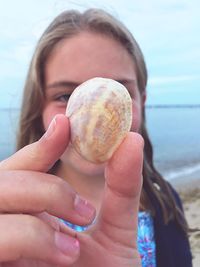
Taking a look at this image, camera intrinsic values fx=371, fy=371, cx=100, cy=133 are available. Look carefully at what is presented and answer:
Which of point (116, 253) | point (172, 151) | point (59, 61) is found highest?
point (59, 61)

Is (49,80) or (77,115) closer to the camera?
(77,115)

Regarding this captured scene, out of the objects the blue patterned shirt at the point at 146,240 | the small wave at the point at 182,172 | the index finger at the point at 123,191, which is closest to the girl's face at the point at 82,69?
the blue patterned shirt at the point at 146,240

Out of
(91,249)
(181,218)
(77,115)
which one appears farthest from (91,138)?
(181,218)

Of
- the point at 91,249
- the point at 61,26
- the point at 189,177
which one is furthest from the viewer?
the point at 189,177

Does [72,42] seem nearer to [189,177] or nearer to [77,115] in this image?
[77,115]

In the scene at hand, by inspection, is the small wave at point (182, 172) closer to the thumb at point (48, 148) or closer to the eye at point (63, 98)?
the eye at point (63, 98)

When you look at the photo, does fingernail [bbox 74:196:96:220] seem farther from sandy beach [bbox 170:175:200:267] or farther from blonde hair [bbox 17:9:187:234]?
sandy beach [bbox 170:175:200:267]

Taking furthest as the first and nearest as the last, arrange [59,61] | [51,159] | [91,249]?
[59,61] → [91,249] → [51,159]

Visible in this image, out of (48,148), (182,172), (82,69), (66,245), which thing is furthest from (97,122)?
(182,172)

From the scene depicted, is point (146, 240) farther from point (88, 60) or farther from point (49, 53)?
point (49, 53)

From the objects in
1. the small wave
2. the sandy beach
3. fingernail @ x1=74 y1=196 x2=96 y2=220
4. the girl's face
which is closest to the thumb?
fingernail @ x1=74 y1=196 x2=96 y2=220
